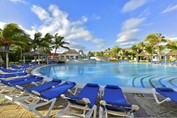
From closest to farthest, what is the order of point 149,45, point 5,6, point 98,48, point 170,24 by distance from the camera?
point 5,6 < point 170,24 < point 149,45 < point 98,48

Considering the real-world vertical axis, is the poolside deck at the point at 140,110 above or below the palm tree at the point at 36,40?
below

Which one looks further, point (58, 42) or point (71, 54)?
point (71, 54)

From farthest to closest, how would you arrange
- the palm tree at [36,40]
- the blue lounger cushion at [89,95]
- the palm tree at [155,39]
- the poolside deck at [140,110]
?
1. the palm tree at [155,39]
2. the palm tree at [36,40]
3. the poolside deck at [140,110]
4. the blue lounger cushion at [89,95]

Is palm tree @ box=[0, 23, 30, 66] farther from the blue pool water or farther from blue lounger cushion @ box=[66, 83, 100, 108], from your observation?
blue lounger cushion @ box=[66, 83, 100, 108]

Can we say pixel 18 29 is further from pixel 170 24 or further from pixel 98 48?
pixel 98 48

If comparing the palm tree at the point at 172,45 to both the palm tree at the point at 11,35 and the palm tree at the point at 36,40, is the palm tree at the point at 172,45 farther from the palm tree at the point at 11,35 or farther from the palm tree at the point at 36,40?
the palm tree at the point at 11,35

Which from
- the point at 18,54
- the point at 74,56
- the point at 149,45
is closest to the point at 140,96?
the point at 18,54

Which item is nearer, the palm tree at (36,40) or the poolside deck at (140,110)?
the poolside deck at (140,110)

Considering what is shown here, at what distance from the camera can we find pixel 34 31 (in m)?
30.9

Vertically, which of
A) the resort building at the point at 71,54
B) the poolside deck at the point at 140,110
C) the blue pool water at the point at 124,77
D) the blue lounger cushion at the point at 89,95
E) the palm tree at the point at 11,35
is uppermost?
the palm tree at the point at 11,35

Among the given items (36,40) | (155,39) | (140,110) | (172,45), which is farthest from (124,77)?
(172,45)

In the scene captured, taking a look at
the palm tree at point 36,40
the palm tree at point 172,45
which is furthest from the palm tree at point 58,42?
the palm tree at point 172,45

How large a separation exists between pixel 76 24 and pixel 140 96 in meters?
28.7

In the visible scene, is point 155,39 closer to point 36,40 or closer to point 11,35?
point 36,40
